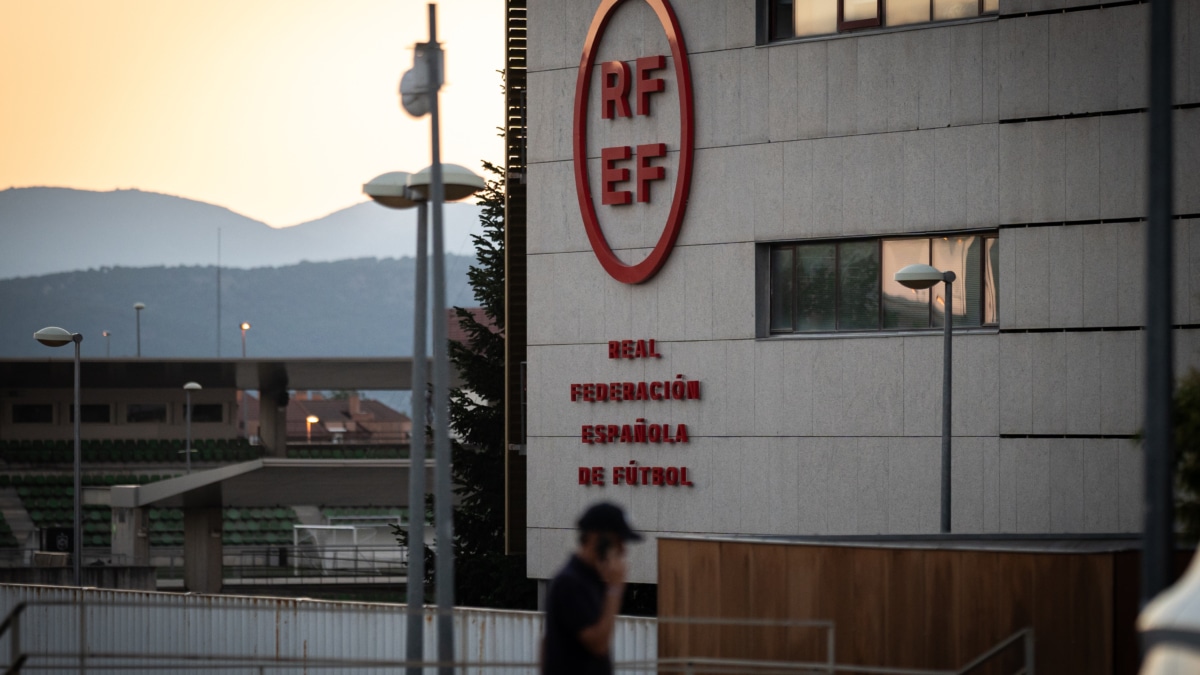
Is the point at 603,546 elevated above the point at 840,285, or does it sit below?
below

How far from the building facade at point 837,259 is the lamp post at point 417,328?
9172 millimetres

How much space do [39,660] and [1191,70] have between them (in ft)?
61.6

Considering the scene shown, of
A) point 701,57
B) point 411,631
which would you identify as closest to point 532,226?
point 701,57

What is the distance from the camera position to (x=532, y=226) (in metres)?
24.4

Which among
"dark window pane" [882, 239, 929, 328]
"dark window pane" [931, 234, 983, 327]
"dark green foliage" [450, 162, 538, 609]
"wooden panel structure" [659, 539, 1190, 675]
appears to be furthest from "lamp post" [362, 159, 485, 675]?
"dark green foliage" [450, 162, 538, 609]

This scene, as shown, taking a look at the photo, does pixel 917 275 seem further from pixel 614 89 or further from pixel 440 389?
pixel 440 389

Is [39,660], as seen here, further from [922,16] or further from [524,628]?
[922,16]

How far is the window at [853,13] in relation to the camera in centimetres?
2120

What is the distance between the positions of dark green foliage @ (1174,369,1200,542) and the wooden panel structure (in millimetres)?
701

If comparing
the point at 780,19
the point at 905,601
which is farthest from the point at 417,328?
the point at 780,19

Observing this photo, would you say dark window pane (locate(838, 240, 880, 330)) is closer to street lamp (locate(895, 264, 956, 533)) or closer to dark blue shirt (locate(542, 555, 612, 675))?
street lamp (locate(895, 264, 956, 533))

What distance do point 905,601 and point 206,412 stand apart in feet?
237

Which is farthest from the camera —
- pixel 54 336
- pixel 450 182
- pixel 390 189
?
pixel 54 336

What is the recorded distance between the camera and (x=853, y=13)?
21.9 metres
